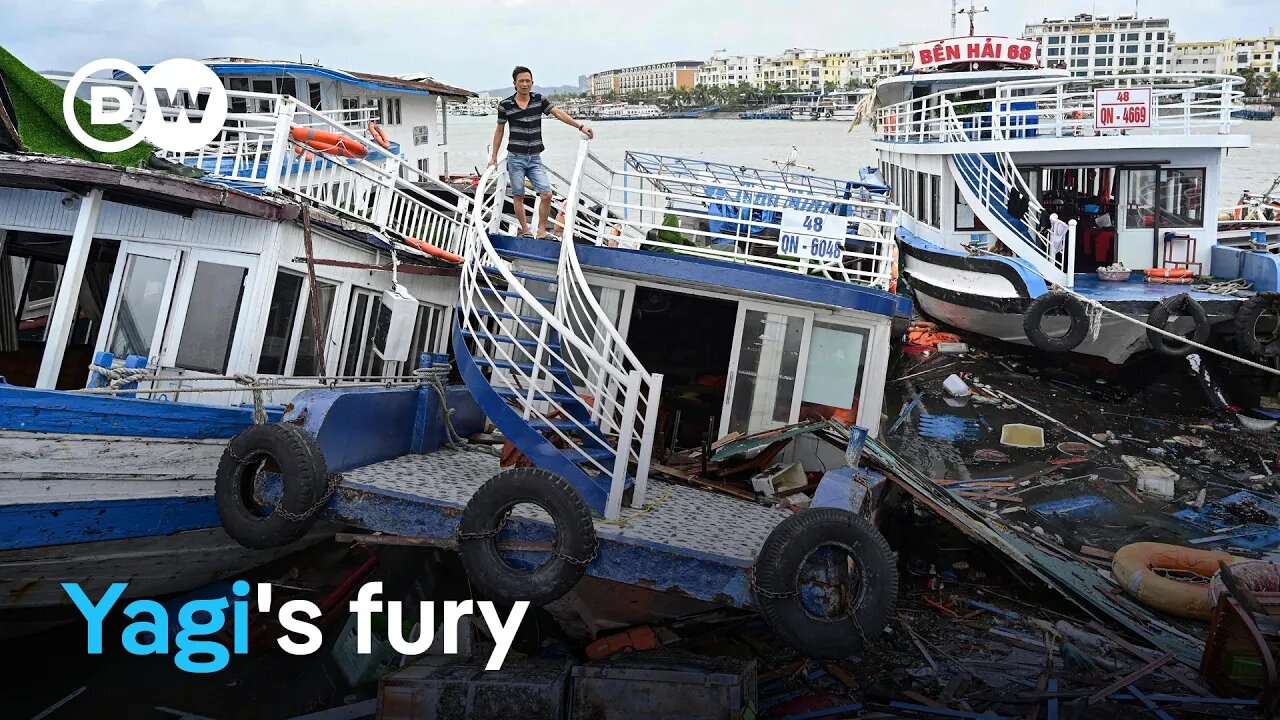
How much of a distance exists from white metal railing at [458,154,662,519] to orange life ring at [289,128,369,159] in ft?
4.64

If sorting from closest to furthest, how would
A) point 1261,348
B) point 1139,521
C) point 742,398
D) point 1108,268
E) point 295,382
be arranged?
1. point 295,382
2. point 742,398
3. point 1139,521
4. point 1261,348
5. point 1108,268

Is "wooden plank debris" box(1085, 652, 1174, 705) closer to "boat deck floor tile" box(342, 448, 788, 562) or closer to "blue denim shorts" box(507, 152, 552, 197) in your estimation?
"boat deck floor tile" box(342, 448, 788, 562)

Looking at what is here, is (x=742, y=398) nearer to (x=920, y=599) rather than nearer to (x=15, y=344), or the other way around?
(x=920, y=599)

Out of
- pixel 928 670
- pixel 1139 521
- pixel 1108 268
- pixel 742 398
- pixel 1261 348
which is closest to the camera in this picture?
pixel 928 670

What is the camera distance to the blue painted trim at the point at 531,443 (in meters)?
7.24

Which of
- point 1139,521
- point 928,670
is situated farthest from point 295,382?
point 1139,521

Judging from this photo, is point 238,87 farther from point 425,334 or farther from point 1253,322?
point 1253,322

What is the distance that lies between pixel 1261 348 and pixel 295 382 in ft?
38.5

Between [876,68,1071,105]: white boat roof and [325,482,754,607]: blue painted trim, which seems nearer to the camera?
[325,482,754,607]: blue painted trim

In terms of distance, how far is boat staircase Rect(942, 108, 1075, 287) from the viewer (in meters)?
14.7

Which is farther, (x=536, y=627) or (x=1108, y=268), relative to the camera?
(x=1108, y=268)

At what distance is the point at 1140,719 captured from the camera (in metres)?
5.87

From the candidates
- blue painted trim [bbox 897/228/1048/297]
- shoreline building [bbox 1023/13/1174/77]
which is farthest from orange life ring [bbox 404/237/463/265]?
shoreline building [bbox 1023/13/1174/77]

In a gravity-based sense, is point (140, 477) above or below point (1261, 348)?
below
